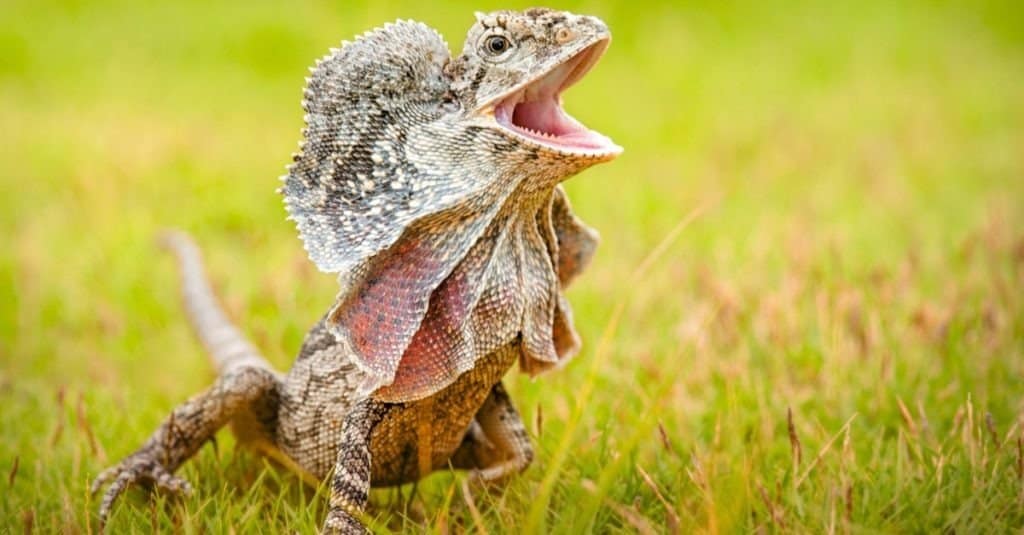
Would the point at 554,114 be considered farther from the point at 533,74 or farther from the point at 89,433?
the point at 89,433

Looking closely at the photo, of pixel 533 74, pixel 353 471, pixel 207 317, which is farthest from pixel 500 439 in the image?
pixel 207 317

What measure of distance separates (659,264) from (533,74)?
10.6 ft

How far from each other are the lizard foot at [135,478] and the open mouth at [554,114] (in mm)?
1367

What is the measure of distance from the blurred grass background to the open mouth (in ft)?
1.14

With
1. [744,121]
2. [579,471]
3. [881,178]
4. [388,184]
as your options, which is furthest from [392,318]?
[744,121]

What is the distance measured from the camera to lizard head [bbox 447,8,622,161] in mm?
2324

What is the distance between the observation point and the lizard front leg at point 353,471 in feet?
8.34

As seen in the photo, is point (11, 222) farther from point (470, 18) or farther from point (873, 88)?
point (873, 88)

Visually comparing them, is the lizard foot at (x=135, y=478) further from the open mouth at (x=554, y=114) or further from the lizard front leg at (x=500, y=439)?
the open mouth at (x=554, y=114)

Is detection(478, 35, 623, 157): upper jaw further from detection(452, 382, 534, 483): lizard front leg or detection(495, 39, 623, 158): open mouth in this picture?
detection(452, 382, 534, 483): lizard front leg

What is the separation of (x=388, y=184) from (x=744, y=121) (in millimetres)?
6417

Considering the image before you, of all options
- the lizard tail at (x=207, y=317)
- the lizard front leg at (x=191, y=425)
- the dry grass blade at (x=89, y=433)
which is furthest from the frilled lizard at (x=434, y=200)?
the dry grass blade at (x=89, y=433)

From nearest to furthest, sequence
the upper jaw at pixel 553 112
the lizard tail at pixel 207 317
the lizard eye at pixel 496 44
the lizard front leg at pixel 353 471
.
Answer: the upper jaw at pixel 553 112
the lizard eye at pixel 496 44
the lizard front leg at pixel 353 471
the lizard tail at pixel 207 317

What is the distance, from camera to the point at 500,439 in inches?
118
